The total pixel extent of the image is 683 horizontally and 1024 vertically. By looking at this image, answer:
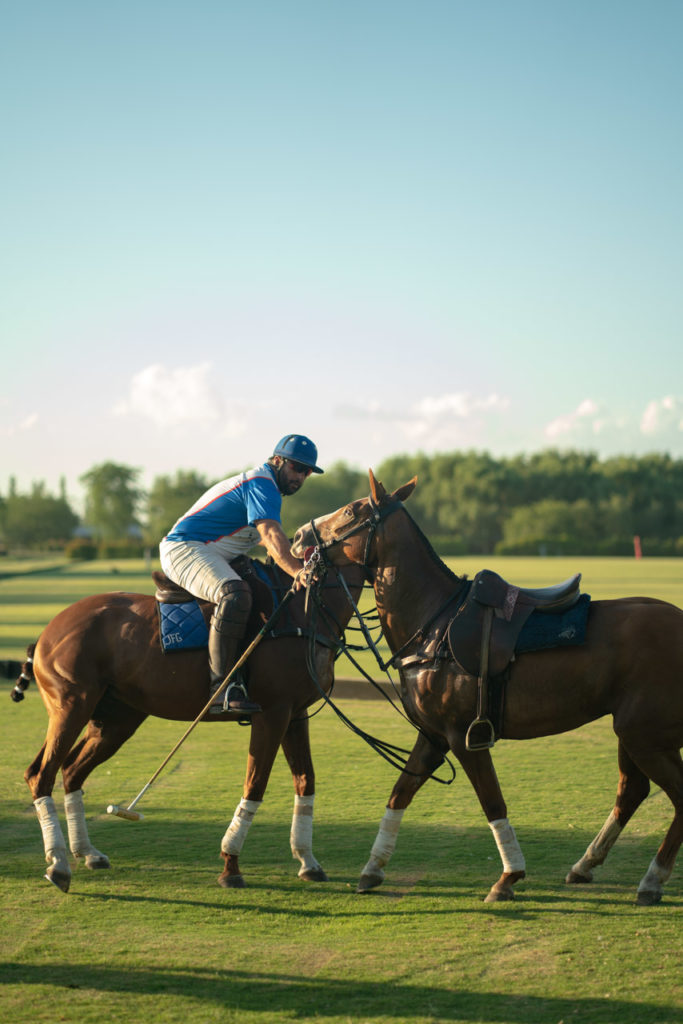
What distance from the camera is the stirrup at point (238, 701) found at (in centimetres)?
603

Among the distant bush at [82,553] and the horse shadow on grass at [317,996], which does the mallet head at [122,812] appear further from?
the distant bush at [82,553]

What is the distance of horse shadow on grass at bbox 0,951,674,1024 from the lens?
4188mm

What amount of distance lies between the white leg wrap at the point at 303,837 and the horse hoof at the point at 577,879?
151cm

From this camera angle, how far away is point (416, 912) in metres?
5.55

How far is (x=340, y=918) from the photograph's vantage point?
17.9ft

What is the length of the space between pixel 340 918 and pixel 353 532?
2129 millimetres

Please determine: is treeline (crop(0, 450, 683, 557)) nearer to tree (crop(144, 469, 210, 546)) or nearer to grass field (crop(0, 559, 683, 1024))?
tree (crop(144, 469, 210, 546))

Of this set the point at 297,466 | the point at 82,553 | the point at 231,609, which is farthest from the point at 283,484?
the point at 82,553

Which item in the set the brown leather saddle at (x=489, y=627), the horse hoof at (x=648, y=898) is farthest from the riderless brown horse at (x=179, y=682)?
the horse hoof at (x=648, y=898)

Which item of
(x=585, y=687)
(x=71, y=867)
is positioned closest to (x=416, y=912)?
(x=585, y=687)

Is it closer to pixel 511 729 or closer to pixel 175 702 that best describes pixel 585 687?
pixel 511 729

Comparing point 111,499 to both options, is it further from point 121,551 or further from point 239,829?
point 239,829

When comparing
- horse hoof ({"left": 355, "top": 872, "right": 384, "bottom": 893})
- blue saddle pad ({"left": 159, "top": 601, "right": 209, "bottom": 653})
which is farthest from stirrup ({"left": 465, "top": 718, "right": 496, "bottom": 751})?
blue saddle pad ({"left": 159, "top": 601, "right": 209, "bottom": 653})

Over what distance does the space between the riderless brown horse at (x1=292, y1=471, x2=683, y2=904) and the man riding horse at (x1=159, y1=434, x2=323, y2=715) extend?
29cm
